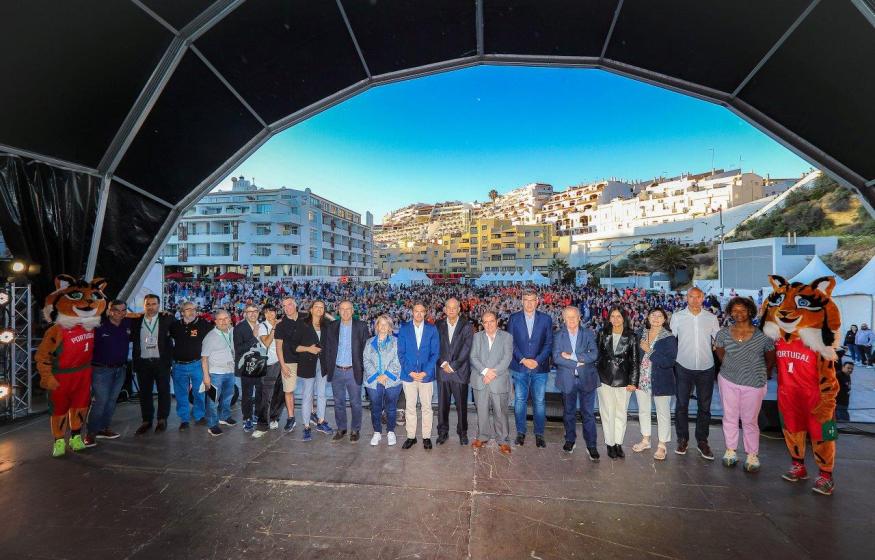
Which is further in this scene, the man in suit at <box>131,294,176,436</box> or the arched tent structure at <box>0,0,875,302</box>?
the man in suit at <box>131,294,176,436</box>

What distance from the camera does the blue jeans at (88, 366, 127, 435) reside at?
4632 millimetres

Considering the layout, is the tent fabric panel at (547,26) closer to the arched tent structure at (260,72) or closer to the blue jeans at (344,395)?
the arched tent structure at (260,72)

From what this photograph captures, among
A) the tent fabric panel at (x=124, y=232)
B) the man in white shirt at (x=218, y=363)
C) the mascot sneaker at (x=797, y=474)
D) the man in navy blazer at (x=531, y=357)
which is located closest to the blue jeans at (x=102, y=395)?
the man in white shirt at (x=218, y=363)


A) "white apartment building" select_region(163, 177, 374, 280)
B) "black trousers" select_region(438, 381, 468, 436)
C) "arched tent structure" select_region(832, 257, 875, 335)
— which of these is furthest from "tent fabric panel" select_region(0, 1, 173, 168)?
"white apartment building" select_region(163, 177, 374, 280)

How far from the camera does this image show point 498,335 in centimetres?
448

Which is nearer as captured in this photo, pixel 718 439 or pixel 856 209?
pixel 718 439

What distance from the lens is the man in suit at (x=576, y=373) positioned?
4254 millimetres

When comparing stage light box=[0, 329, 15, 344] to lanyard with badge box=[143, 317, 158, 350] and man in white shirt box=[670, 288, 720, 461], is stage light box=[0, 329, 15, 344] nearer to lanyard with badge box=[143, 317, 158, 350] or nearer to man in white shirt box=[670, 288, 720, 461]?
lanyard with badge box=[143, 317, 158, 350]

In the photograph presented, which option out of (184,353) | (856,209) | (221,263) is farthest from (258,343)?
(856,209)

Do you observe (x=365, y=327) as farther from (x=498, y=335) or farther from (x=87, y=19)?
(x=87, y=19)

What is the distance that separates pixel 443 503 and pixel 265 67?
19.1 feet

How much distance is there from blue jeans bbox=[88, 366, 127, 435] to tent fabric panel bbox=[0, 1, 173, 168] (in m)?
2.94

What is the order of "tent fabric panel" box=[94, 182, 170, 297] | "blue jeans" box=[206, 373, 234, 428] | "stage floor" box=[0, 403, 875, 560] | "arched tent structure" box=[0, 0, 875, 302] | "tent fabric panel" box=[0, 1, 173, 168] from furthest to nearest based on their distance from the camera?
"tent fabric panel" box=[94, 182, 170, 297] → "blue jeans" box=[206, 373, 234, 428] → "arched tent structure" box=[0, 0, 875, 302] → "tent fabric panel" box=[0, 1, 173, 168] → "stage floor" box=[0, 403, 875, 560]

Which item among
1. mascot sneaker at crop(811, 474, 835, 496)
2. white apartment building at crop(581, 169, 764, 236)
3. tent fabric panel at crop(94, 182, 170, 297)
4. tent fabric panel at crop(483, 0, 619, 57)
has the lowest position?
mascot sneaker at crop(811, 474, 835, 496)
